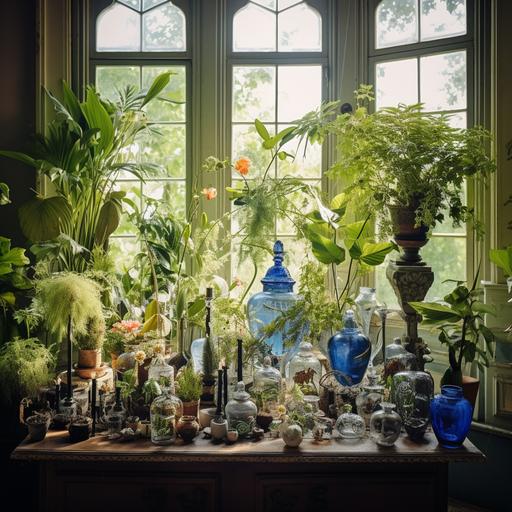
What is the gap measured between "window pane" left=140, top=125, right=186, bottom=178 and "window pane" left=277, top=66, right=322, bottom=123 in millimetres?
672

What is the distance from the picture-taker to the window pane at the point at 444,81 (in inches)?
147

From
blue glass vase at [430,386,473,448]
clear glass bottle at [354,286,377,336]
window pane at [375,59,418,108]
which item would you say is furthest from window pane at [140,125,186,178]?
blue glass vase at [430,386,473,448]

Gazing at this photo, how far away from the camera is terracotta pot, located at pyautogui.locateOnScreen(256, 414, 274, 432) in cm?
256

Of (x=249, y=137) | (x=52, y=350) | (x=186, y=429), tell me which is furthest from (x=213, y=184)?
(x=186, y=429)

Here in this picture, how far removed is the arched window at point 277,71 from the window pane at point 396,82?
36 cm

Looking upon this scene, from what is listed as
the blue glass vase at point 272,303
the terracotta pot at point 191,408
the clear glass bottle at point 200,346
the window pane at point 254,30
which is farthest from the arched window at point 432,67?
the terracotta pot at point 191,408

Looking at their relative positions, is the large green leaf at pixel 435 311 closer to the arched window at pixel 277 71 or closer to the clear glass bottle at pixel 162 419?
the clear glass bottle at pixel 162 419

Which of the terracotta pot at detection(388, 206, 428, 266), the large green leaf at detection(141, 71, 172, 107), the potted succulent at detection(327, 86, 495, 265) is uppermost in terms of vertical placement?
the large green leaf at detection(141, 71, 172, 107)

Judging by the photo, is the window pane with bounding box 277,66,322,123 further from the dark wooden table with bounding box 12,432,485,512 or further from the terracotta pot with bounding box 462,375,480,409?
the dark wooden table with bounding box 12,432,485,512

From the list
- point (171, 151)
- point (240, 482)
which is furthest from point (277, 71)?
point (240, 482)

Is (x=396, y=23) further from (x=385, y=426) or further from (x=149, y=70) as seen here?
(x=385, y=426)

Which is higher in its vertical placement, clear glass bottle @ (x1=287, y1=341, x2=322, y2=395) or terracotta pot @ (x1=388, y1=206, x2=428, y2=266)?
terracotta pot @ (x1=388, y1=206, x2=428, y2=266)

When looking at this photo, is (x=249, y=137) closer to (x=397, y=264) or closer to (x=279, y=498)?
(x=397, y=264)

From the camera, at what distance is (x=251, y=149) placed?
13.4 feet
